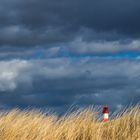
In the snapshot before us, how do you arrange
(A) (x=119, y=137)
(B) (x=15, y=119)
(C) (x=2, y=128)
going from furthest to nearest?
(B) (x=15, y=119) < (C) (x=2, y=128) < (A) (x=119, y=137)

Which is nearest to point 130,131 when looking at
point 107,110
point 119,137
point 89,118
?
point 119,137

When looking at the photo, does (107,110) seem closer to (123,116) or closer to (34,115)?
(123,116)

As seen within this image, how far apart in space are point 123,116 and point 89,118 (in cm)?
90

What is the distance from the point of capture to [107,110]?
12.3m

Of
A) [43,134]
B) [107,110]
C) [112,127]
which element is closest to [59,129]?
[43,134]

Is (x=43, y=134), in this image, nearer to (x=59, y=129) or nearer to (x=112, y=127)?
(x=59, y=129)

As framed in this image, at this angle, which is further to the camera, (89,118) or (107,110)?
(107,110)

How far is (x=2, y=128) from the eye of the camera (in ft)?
35.9

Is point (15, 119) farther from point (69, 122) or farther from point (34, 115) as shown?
point (69, 122)

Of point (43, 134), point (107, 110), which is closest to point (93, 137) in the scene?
point (43, 134)

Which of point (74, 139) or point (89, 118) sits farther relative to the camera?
point (89, 118)

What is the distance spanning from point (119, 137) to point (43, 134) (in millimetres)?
1752

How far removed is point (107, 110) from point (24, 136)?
9.95 feet

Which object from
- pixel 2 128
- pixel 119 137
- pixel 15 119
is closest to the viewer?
pixel 119 137
